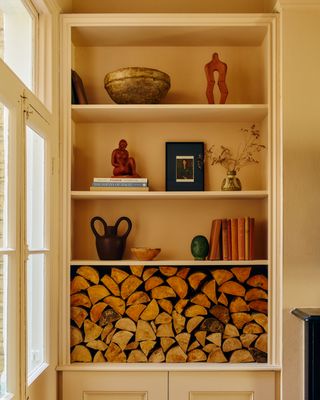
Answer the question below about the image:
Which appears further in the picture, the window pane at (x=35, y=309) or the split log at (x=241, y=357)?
the split log at (x=241, y=357)

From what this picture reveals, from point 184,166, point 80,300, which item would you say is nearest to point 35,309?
point 80,300

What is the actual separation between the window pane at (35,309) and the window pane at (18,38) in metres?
0.80

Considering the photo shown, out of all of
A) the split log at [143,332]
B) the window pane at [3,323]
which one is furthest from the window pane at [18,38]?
the split log at [143,332]

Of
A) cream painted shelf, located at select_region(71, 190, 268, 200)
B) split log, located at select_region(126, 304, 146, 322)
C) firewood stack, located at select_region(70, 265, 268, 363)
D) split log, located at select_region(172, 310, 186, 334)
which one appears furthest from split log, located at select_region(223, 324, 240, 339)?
cream painted shelf, located at select_region(71, 190, 268, 200)

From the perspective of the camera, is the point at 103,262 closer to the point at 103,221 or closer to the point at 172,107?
the point at 103,221

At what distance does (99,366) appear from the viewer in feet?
10.1

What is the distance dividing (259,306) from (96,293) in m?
0.84

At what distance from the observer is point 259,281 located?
314 centimetres

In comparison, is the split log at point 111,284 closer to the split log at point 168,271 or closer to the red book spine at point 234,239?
the split log at point 168,271

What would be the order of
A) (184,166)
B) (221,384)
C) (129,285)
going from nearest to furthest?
(221,384)
(129,285)
(184,166)

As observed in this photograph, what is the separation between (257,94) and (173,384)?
5.34ft

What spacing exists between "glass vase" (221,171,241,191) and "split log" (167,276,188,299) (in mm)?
532

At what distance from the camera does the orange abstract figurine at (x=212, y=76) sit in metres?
3.20

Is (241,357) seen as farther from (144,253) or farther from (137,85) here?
(137,85)
